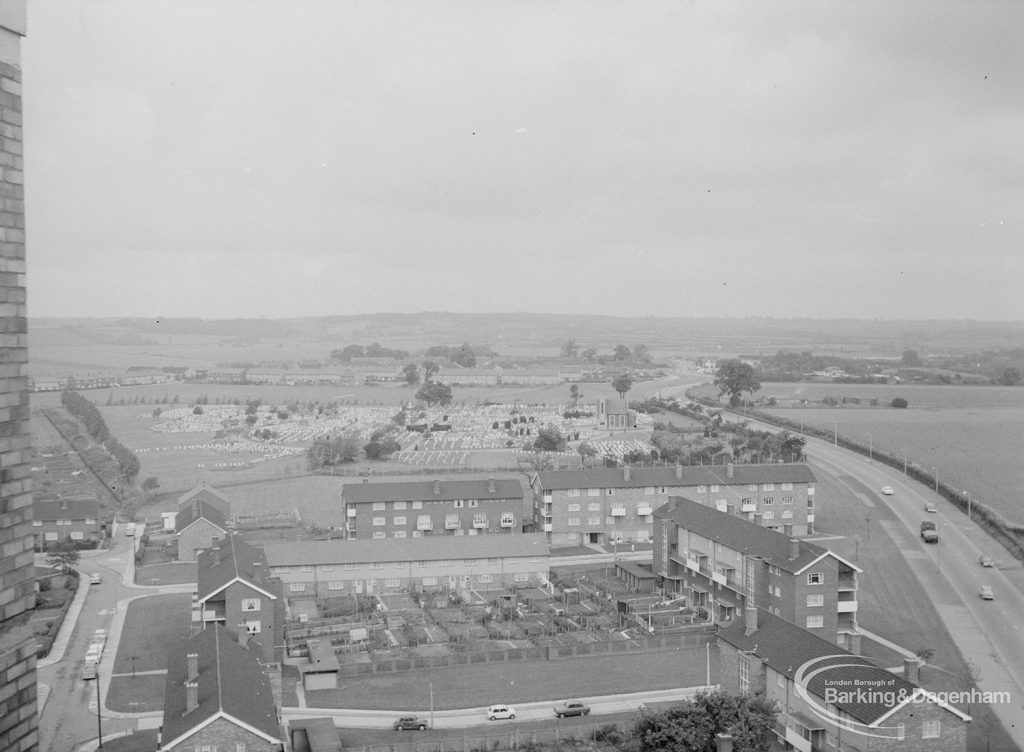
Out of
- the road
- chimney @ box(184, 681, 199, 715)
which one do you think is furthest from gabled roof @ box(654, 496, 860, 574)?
chimney @ box(184, 681, 199, 715)

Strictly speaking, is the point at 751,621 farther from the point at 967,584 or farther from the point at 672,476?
the point at 672,476

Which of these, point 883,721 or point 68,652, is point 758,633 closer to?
point 883,721

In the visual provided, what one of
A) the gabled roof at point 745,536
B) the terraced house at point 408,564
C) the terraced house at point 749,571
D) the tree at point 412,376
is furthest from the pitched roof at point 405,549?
the tree at point 412,376

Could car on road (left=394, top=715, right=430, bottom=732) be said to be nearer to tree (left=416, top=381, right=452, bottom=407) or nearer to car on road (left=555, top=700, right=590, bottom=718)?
car on road (left=555, top=700, right=590, bottom=718)

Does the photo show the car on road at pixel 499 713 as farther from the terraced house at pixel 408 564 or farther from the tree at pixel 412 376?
the tree at pixel 412 376

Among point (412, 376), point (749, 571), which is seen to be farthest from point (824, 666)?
point (412, 376)
